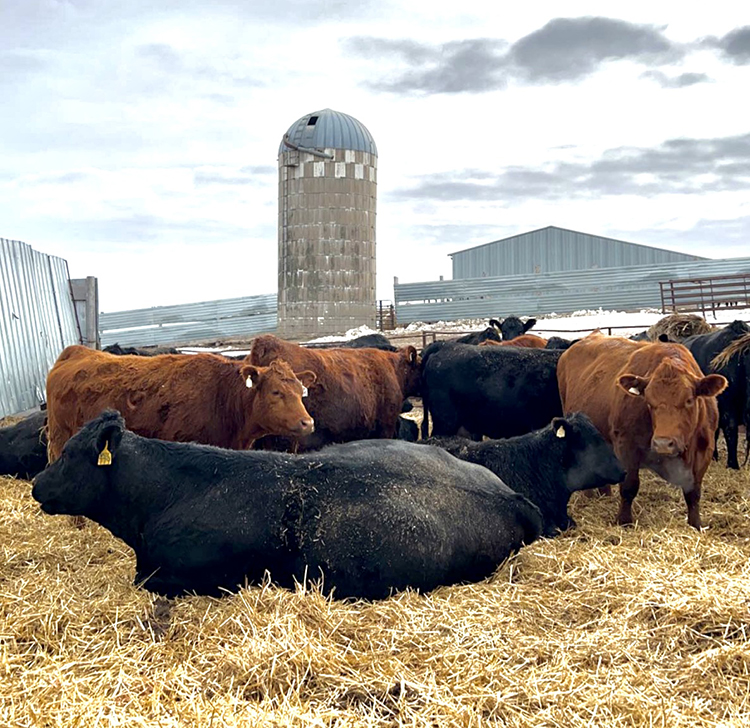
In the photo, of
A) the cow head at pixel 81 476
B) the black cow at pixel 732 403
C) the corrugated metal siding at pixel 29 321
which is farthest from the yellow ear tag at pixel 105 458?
the corrugated metal siding at pixel 29 321

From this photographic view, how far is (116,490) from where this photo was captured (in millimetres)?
5305

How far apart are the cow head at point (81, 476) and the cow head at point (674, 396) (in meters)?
3.57

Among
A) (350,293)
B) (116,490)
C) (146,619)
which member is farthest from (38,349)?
(350,293)

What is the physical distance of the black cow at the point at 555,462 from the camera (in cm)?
645

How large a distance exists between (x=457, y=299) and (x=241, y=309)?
8.70 metres

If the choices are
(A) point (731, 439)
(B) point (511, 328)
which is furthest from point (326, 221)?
(A) point (731, 439)

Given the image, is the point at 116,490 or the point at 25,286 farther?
the point at 25,286

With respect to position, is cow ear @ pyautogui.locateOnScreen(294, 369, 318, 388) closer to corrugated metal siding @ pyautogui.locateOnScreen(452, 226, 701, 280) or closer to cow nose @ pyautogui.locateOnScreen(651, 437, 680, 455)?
cow nose @ pyautogui.locateOnScreen(651, 437, 680, 455)

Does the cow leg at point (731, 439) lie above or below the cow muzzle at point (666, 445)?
below

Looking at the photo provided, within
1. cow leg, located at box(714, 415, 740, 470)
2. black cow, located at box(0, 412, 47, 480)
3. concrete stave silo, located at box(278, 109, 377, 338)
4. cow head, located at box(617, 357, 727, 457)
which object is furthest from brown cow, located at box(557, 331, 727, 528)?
concrete stave silo, located at box(278, 109, 377, 338)

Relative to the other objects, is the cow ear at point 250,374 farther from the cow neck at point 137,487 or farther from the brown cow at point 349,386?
the cow neck at point 137,487

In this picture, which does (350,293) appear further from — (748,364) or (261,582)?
(261,582)

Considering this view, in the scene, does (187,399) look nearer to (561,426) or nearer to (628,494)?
(561,426)

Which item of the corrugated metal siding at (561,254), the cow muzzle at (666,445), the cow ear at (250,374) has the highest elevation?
the corrugated metal siding at (561,254)
